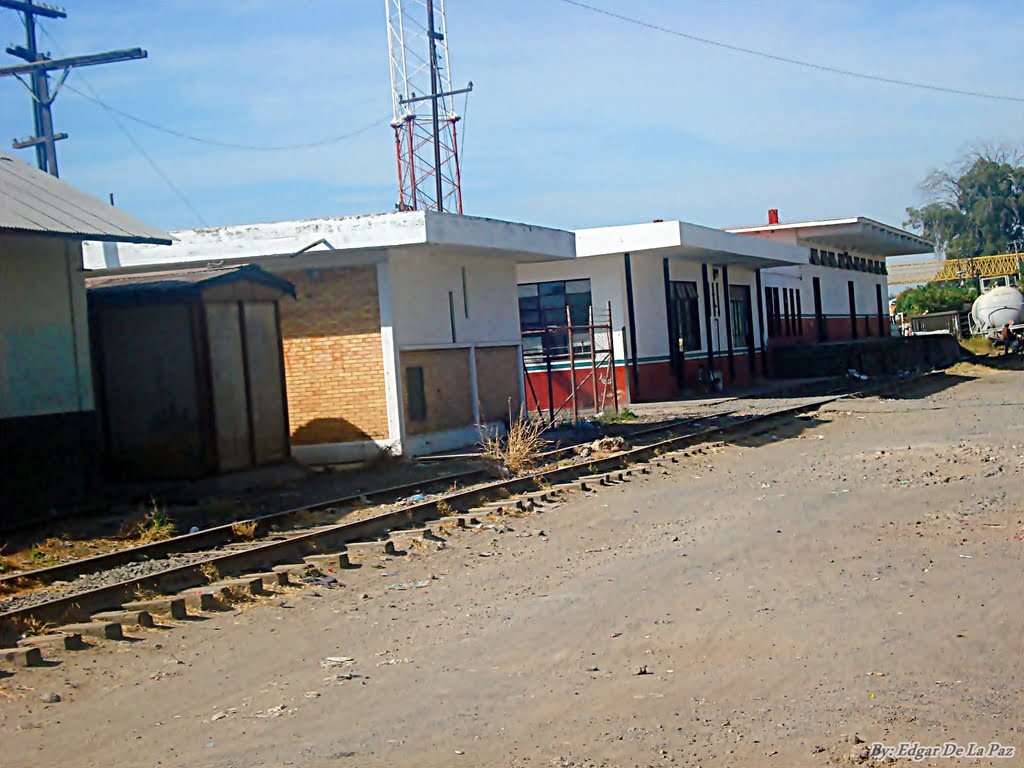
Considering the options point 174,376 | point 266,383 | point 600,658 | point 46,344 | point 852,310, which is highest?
point 852,310

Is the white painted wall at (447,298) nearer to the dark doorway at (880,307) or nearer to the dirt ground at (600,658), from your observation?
the dirt ground at (600,658)

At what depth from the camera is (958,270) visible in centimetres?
8862

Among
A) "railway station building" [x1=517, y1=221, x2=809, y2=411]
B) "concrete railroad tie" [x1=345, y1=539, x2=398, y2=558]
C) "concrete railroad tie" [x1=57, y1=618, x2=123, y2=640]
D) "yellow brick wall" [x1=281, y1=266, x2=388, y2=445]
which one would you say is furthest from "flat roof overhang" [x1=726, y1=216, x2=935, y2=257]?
"concrete railroad tie" [x1=57, y1=618, x2=123, y2=640]

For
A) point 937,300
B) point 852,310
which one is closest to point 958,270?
point 937,300

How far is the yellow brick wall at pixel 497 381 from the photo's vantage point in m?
22.9

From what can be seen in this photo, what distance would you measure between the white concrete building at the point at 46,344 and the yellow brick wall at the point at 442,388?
594 cm

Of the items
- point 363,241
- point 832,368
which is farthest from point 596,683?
point 832,368

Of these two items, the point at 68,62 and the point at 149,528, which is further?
the point at 68,62

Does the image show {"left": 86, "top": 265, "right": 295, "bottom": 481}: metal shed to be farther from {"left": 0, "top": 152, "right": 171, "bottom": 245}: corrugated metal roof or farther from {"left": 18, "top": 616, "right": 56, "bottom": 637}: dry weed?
{"left": 18, "top": 616, "right": 56, "bottom": 637}: dry weed

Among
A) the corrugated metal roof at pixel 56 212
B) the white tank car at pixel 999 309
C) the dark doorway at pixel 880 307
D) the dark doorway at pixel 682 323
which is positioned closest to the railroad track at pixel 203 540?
the corrugated metal roof at pixel 56 212

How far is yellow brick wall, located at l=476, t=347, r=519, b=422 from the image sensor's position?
22.9 meters

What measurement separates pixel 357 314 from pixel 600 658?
13.6 meters

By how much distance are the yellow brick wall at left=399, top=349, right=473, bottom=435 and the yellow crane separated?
61764 millimetres

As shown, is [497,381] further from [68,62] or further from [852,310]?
[852,310]
